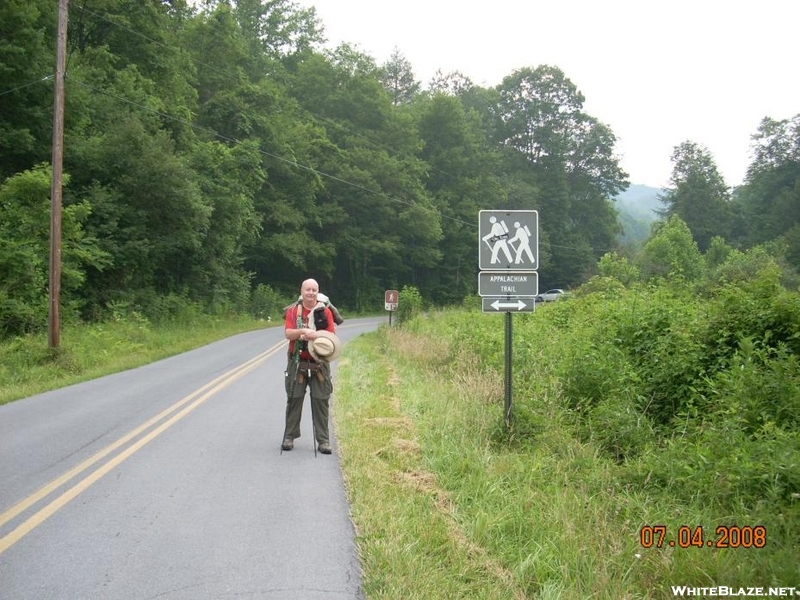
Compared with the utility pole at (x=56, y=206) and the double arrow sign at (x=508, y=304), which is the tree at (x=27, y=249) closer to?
the utility pole at (x=56, y=206)

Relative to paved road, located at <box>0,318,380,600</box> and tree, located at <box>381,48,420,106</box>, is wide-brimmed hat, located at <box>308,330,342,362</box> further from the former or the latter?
tree, located at <box>381,48,420,106</box>

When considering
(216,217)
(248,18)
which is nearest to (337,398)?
(216,217)

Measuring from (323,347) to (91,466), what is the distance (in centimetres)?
268

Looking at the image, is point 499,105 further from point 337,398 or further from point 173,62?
point 337,398

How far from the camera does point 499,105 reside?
78250 mm

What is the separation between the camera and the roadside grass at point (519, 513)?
14.3 feet

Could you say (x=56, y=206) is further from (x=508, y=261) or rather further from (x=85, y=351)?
(x=508, y=261)

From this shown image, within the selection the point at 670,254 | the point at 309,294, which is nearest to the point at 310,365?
the point at 309,294

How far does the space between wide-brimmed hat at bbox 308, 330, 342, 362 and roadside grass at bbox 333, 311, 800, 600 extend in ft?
3.69

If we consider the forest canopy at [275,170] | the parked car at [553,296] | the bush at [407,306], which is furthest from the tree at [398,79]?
the bush at [407,306]

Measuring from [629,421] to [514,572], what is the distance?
145 inches
